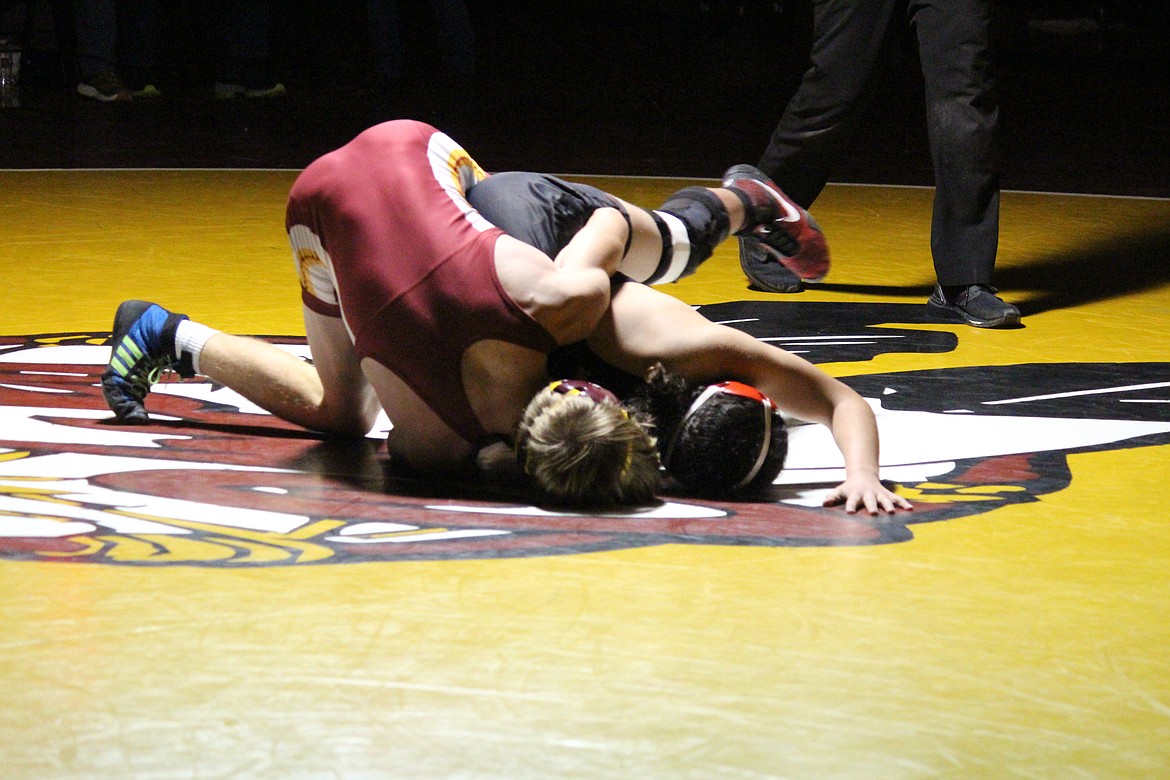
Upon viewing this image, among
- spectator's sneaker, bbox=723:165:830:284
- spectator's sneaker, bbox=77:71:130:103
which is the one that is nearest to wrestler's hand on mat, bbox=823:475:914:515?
spectator's sneaker, bbox=723:165:830:284

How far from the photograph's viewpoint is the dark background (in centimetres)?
639

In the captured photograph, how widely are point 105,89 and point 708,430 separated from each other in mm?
6858

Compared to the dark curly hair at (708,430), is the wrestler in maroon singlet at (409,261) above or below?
above

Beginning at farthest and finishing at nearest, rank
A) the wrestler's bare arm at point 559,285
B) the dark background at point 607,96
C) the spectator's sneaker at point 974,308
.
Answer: the dark background at point 607,96 < the spectator's sneaker at point 974,308 < the wrestler's bare arm at point 559,285

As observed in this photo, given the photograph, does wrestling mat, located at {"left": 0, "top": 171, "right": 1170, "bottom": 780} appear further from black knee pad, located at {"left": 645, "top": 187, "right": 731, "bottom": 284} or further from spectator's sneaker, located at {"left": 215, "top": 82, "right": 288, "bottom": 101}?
spectator's sneaker, located at {"left": 215, "top": 82, "right": 288, "bottom": 101}

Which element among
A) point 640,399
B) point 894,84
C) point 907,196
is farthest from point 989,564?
point 894,84

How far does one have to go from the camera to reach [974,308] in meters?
3.68

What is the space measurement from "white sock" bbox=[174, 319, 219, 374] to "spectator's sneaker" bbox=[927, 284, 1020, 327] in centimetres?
176

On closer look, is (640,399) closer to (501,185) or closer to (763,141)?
(501,185)

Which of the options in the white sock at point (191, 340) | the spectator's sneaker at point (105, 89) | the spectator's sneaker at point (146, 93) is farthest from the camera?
the spectator's sneaker at point (146, 93)

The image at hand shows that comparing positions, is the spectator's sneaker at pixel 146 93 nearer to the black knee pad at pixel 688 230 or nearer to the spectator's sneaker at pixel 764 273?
the spectator's sneaker at pixel 764 273

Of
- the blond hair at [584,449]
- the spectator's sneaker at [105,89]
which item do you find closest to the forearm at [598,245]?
the blond hair at [584,449]

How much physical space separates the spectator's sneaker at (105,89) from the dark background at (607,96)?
105 millimetres

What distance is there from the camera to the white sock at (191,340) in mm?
2764
